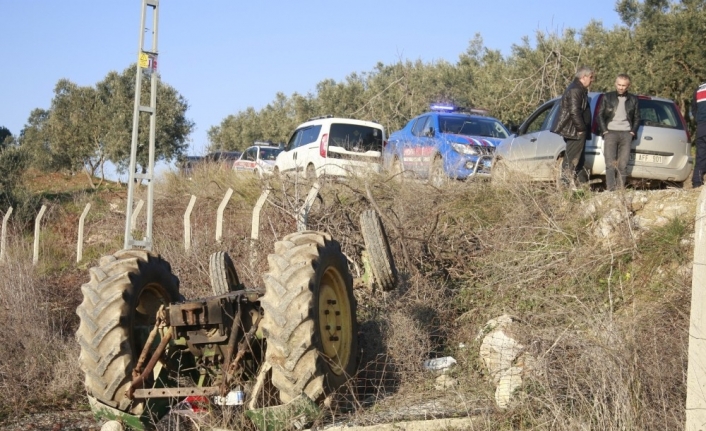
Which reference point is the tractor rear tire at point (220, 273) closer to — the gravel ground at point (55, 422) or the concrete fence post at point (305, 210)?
the gravel ground at point (55, 422)

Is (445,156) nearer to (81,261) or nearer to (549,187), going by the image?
(549,187)

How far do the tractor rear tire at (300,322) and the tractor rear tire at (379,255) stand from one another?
129 cm

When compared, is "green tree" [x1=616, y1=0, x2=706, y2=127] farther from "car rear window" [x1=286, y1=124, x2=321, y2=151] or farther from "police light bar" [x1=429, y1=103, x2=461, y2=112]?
"car rear window" [x1=286, y1=124, x2=321, y2=151]

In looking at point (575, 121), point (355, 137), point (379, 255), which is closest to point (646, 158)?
point (575, 121)

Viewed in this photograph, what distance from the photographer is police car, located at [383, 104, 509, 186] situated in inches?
584

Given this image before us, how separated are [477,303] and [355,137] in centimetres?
976

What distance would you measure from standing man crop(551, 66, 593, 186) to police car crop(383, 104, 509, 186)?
1.60 m

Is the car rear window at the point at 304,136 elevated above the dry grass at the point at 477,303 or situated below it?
above

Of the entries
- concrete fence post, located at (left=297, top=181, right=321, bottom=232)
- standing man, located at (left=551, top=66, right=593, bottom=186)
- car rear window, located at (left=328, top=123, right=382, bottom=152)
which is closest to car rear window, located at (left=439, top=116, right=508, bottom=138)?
car rear window, located at (left=328, top=123, right=382, bottom=152)

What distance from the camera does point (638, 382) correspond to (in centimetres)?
575

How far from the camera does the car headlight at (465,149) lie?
15805 millimetres

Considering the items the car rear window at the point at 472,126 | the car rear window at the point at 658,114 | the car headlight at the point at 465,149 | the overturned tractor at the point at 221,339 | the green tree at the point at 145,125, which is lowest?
the overturned tractor at the point at 221,339

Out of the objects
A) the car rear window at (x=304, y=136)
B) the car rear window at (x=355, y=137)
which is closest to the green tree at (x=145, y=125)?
the car rear window at (x=304, y=136)

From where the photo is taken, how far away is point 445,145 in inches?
627
